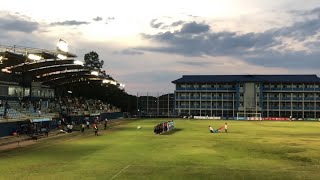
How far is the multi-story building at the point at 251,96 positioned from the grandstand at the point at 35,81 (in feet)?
188

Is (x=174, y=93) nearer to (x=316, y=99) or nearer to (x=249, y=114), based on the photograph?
(x=249, y=114)

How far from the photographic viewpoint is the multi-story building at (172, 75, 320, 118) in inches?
5217

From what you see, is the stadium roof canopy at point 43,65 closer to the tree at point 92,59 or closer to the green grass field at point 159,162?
the green grass field at point 159,162

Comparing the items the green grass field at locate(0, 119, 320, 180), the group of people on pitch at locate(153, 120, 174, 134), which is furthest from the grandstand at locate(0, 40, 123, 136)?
the group of people on pitch at locate(153, 120, 174, 134)

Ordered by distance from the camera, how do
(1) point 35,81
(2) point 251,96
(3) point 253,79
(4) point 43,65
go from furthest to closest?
1. (3) point 253,79
2. (2) point 251,96
3. (1) point 35,81
4. (4) point 43,65

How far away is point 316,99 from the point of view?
13162 centimetres

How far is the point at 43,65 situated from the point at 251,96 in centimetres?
9289

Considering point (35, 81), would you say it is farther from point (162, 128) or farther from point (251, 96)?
point (251, 96)

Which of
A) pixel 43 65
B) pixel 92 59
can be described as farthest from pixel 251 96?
pixel 43 65

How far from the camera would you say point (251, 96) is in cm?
13575

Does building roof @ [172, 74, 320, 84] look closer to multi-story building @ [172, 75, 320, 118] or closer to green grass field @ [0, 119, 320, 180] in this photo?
multi-story building @ [172, 75, 320, 118]

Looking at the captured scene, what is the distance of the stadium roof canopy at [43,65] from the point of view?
44.3m

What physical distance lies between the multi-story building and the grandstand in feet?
188

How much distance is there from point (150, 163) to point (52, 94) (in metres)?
57.6
